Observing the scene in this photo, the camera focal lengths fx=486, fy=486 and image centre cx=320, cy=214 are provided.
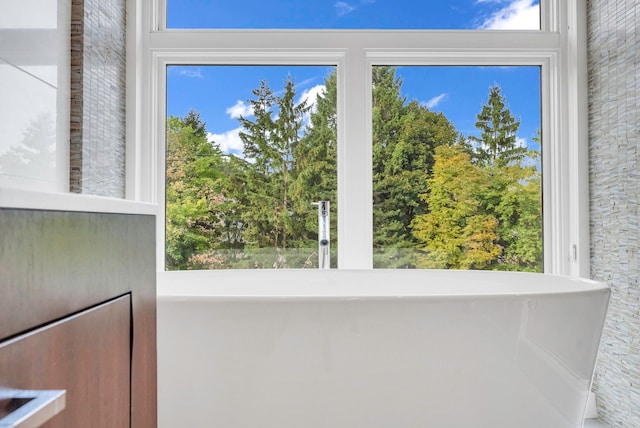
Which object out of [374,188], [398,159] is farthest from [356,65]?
[374,188]

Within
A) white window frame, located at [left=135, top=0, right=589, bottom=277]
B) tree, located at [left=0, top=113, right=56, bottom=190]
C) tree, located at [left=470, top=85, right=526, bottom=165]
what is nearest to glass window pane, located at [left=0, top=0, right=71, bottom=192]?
tree, located at [left=0, top=113, right=56, bottom=190]

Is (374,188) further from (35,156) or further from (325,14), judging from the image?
(35,156)

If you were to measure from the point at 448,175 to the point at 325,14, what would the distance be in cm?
104

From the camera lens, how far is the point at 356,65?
244cm

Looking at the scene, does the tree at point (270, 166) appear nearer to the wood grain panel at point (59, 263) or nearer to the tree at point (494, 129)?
the tree at point (494, 129)

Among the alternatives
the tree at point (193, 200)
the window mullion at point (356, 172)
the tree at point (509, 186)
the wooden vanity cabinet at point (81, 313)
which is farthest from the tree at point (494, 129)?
the wooden vanity cabinet at point (81, 313)

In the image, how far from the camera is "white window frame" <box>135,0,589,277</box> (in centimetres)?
241

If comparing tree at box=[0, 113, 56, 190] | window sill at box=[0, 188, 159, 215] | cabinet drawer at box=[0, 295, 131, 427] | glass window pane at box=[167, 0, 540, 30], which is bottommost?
cabinet drawer at box=[0, 295, 131, 427]

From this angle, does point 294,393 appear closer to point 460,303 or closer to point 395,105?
point 460,303

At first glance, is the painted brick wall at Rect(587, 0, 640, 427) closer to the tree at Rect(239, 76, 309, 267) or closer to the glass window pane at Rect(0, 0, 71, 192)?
the tree at Rect(239, 76, 309, 267)

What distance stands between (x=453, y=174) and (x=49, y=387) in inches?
89.8

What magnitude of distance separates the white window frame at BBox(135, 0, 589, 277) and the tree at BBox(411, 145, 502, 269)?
0.95 feet

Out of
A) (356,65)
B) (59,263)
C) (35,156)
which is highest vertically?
(356,65)

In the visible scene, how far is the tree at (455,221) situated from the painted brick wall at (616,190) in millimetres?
494
